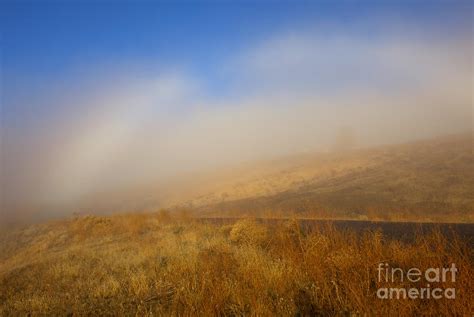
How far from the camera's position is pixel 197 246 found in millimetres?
12586

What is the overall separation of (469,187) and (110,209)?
53299 mm

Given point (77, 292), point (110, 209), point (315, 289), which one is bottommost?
point (110, 209)

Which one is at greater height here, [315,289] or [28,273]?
[315,289]

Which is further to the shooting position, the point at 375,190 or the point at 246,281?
the point at 375,190

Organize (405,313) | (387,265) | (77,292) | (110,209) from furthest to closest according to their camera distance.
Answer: (110,209)
(77,292)
(387,265)
(405,313)

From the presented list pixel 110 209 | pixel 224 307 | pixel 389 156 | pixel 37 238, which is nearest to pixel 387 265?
pixel 224 307

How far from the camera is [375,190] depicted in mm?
28609

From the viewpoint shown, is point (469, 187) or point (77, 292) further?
point (469, 187)

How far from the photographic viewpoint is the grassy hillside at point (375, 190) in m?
20.5

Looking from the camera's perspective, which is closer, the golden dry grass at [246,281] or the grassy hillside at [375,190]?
the golden dry grass at [246,281]

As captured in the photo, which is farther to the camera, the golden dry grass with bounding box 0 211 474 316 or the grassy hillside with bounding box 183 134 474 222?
the grassy hillside with bounding box 183 134 474 222

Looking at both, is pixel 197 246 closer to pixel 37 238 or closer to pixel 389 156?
pixel 37 238

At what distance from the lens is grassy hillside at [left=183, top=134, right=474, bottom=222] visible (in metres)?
20.5

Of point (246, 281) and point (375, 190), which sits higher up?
point (246, 281)
